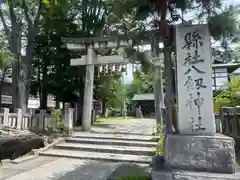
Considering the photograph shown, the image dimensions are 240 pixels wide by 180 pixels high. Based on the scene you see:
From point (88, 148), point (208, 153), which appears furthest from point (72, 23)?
point (208, 153)

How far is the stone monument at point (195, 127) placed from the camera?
3.16 m

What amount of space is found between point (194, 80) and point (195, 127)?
75 centimetres

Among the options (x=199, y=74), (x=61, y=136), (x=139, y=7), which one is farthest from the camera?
(x=61, y=136)

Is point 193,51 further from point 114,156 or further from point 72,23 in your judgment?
point 72,23

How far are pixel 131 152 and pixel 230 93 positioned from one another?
12.4 feet

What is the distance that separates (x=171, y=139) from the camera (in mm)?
3354

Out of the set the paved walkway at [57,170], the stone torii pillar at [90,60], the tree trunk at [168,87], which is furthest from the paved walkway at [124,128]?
the tree trunk at [168,87]

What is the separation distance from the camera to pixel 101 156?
716 cm

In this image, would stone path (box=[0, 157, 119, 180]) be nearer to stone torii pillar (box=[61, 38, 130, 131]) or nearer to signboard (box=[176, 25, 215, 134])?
signboard (box=[176, 25, 215, 134])

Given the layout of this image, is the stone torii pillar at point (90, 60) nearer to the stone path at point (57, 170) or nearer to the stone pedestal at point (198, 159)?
the stone path at point (57, 170)

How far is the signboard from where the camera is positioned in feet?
11.5

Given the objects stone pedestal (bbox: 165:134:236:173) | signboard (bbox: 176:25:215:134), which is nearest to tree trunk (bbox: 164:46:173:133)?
signboard (bbox: 176:25:215:134)

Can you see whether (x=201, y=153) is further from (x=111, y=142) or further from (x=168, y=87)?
(x=111, y=142)

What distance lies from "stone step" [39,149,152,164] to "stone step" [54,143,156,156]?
0.74ft
